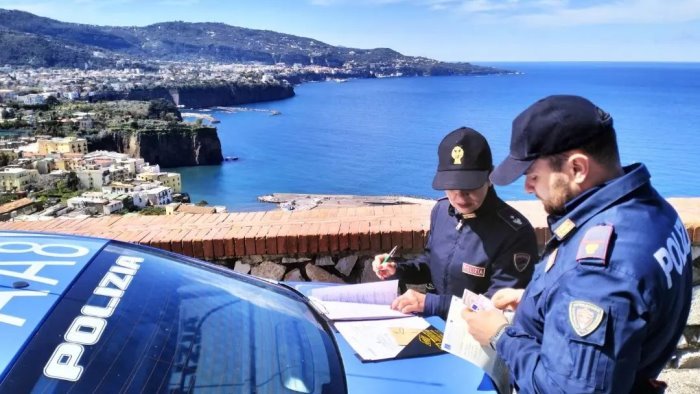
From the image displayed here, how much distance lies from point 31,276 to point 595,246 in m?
1.27

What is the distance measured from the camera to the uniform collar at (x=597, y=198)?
1.34m

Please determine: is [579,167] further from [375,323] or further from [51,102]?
[51,102]

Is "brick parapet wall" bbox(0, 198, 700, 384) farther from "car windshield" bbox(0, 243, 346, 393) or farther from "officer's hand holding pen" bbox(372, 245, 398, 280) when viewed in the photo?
"car windshield" bbox(0, 243, 346, 393)

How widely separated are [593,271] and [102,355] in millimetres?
1040

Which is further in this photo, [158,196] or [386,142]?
[386,142]

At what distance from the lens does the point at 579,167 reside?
1.40m

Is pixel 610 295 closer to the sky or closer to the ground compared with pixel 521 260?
closer to the sky

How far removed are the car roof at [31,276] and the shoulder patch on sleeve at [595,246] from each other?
1.14 meters

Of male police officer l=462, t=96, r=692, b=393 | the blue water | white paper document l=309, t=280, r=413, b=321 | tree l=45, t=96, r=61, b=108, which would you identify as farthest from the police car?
tree l=45, t=96, r=61, b=108

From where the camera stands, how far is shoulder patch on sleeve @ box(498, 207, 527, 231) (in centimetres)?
220

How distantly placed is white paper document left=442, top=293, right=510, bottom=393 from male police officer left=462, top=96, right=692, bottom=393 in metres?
0.12

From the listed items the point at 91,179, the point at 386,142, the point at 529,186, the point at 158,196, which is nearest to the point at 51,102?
the point at 91,179

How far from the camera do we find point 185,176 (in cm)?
6350

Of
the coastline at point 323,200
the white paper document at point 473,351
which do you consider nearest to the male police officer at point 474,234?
the white paper document at point 473,351
